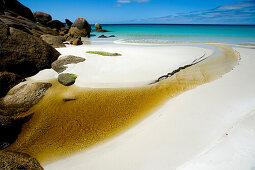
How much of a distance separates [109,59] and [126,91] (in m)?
3.47

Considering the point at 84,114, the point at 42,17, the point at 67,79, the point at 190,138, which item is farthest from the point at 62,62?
the point at 42,17

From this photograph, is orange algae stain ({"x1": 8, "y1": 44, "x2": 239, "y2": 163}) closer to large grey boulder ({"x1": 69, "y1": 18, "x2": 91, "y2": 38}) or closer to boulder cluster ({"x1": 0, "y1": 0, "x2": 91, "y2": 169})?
boulder cluster ({"x1": 0, "y1": 0, "x2": 91, "y2": 169})

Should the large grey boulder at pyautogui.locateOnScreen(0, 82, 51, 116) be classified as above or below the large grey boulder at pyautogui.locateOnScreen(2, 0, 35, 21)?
below

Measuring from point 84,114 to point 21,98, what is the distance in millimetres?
2413

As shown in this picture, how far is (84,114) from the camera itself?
4.52 m

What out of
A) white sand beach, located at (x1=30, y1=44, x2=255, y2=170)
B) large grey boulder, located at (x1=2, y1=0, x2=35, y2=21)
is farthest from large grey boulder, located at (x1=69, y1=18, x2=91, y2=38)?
white sand beach, located at (x1=30, y1=44, x2=255, y2=170)

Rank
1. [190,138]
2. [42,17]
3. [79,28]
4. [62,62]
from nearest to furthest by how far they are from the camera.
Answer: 1. [190,138]
2. [62,62]
3. [79,28]
4. [42,17]

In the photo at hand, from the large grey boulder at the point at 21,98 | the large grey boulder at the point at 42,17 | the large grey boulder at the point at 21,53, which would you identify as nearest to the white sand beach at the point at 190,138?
the large grey boulder at the point at 21,98

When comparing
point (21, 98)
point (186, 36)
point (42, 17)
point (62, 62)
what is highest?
point (42, 17)

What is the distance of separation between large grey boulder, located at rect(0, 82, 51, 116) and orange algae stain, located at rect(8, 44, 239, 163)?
236 millimetres

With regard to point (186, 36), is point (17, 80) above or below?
below

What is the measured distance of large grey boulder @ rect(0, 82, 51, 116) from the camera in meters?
4.51

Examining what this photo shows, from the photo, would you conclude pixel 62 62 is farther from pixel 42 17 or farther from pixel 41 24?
pixel 42 17

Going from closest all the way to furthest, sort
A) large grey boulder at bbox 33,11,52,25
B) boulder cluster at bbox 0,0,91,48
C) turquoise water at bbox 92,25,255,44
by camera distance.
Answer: boulder cluster at bbox 0,0,91,48 < turquoise water at bbox 92,25,255,44 < large grey boulder at bbox 33,11,52,25
